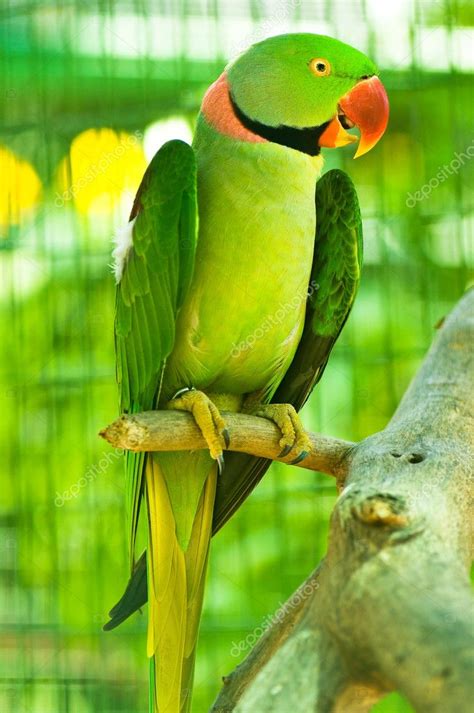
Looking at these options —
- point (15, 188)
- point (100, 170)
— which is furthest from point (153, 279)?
point (15, 188)

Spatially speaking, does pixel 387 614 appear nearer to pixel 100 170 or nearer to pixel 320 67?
pixel 320 67

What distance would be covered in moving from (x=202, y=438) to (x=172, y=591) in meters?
0.24

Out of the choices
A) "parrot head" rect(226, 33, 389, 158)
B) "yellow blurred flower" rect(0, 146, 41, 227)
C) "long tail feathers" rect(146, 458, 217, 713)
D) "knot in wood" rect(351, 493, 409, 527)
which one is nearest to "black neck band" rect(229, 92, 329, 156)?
"parrot head" rect(226, 33, 389, 158)

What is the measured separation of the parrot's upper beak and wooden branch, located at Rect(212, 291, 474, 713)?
532 mm

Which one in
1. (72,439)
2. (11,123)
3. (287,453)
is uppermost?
(11,123)

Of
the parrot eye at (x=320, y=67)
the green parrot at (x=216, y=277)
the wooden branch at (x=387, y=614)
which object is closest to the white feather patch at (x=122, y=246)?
the green parrot at (x=216, y=277)

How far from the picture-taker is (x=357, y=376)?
184cm

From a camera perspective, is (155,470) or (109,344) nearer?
(155,470)

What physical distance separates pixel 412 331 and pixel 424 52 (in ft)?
2.03

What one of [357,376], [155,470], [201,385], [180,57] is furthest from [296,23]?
[155,470]

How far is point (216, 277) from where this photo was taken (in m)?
1.18

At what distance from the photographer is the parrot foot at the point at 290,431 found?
3.89 feet

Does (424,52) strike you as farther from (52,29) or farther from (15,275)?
(15,275)

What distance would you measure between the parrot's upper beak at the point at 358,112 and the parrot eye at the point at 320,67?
4cm
